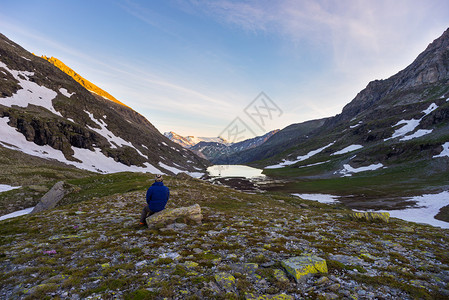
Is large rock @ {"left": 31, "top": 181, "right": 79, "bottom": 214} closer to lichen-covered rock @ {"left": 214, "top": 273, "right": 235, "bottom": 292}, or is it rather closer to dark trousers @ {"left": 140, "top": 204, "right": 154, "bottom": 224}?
dark trousers @ {"left": 140, "top": 204, "right": 154, "bottom": 224}

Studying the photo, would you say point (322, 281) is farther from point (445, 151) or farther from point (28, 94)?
point (28, 94)

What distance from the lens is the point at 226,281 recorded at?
7441mm

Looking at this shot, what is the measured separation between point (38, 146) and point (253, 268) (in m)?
104

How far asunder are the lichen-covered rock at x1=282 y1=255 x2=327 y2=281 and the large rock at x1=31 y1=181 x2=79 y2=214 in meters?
31.5

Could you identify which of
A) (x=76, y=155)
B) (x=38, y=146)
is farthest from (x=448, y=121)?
(x=38, y=146)

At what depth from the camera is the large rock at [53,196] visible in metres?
26.0

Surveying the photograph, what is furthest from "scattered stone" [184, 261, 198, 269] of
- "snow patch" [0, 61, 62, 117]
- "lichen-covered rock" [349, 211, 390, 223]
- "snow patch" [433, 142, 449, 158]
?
"snow patch" [0, 61, 62, 117]

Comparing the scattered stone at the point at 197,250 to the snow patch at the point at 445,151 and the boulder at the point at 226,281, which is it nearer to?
the boulder at the point at 226,281

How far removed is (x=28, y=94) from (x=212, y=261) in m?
143

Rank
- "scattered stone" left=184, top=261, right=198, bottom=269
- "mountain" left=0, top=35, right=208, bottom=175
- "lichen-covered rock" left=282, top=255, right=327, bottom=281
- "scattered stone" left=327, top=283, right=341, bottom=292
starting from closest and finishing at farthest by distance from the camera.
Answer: "scattered stone" left=327, top=283, right=341, bottom=292
"lichen-covered rock" left=282, top=255, right=327, bottom=281
"scattered stone" left=184, top=261, right=198, bottom=269
"mountain" left=0, top=35, right=208, bottom=175

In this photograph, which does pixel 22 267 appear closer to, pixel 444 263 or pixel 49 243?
pixel 49 243

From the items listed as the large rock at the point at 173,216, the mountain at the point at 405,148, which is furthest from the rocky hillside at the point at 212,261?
the mountain at the point at 405,148

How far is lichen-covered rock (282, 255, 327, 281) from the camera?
7745 mm

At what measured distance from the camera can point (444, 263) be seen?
9773 mm
